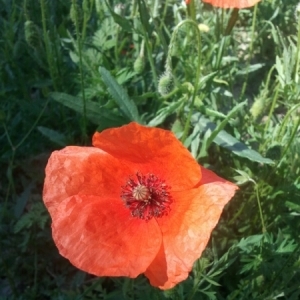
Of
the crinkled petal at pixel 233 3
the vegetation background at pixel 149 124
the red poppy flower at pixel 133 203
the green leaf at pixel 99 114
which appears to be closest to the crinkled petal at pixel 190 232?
the red poppy flower at pixel 133 203

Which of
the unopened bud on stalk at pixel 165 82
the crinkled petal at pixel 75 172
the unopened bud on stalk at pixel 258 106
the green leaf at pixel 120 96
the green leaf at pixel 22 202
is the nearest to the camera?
the crinkled petal at pixel 75 172

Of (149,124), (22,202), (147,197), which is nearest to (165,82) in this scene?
(149,124)

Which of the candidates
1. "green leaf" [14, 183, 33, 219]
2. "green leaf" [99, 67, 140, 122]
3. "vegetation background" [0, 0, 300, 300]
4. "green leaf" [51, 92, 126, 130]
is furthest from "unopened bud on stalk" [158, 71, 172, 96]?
"green leaf" [14, 183, 33, 219]

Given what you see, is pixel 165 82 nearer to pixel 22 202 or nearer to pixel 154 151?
pixel 154 151

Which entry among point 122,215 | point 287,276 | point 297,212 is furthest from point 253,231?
point 122,215

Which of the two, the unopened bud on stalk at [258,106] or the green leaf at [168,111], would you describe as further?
the unopened bud on stalk at [258,106]

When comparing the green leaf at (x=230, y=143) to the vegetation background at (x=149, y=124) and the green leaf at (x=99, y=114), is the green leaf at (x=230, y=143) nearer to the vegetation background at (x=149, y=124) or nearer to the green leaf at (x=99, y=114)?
the vegetation background at (x=149, y=124)

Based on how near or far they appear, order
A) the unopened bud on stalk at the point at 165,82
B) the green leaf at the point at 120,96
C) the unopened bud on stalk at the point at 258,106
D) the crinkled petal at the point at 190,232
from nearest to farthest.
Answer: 1. the crinkled petal at the point at 190,232
2. the unopened bud on stalk at the point at 165,82
3. the green leaf at the point at 120,96
4. the unopened bud on stalk at the point at 258,106

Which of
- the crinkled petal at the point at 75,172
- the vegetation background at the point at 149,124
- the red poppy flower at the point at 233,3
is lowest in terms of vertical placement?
the vegetation background at the point at 149,124
